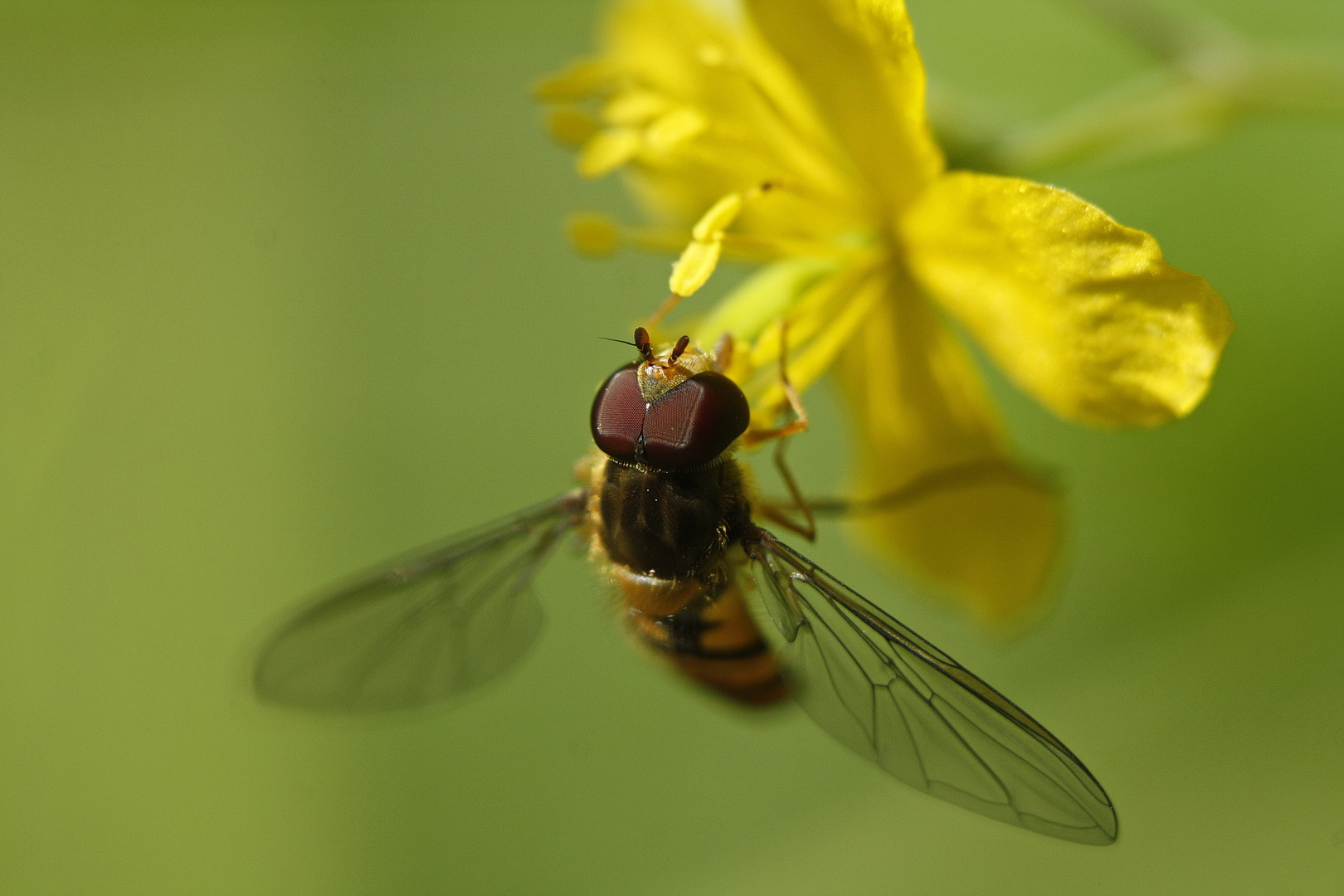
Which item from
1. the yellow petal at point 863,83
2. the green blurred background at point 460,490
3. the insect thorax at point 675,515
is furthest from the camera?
the green blurred background at point 460,490

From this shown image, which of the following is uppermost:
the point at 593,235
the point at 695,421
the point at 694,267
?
the point at 593,235

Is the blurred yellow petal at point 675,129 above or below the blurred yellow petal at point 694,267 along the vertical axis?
above

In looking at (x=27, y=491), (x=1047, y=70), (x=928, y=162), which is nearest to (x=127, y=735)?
(x=27, y=491)

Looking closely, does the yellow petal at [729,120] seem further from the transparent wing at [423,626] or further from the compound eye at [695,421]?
the transparent wing at [423,626]

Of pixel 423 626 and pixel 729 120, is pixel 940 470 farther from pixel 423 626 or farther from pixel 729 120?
pixel 423 626

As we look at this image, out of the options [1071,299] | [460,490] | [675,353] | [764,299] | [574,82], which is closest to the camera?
[1071,299]

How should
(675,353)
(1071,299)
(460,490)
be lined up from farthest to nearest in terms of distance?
1. (460,490)
2. (675,353)
3. (1071,299)

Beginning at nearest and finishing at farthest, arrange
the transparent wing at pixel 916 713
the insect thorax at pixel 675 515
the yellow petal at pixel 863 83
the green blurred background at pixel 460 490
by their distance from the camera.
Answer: the transparent wing at pixel 916 713
the yellow petal at pixel 863 83
the insect thorax at pixel 675 515
the green blurred background at pixel 460 490

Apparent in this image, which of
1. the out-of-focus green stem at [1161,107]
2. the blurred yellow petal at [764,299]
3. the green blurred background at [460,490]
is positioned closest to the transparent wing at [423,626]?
the blurred yellow petal at [764,299]

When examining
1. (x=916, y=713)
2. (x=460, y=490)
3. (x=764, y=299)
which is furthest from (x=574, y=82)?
(x=460, y=490)
